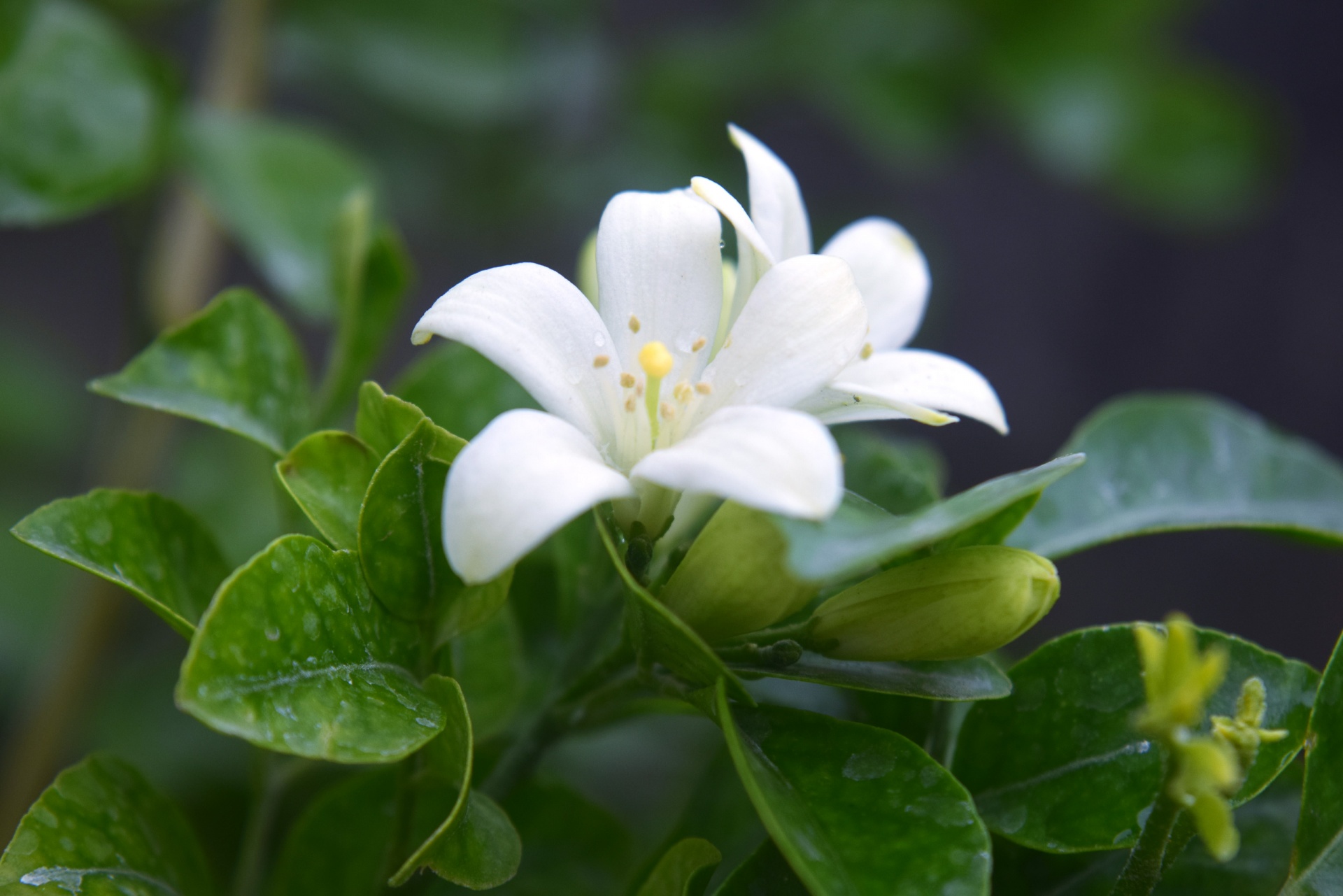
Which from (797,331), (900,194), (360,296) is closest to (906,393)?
(797,331)

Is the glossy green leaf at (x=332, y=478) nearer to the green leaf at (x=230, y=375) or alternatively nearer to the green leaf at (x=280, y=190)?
the green leaf at (x=230, y=375)

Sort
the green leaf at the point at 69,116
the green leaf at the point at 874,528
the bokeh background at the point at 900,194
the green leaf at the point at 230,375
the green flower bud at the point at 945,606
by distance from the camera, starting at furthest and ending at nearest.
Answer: the bokeh background at the point at 900,194, the green leaf at the point at 69,116, the green leaf at the point at 230,375, the green flower bud at the point at 945,606, the green leaf at the point at 874,528

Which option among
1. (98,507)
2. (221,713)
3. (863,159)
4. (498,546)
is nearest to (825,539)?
(498,546)

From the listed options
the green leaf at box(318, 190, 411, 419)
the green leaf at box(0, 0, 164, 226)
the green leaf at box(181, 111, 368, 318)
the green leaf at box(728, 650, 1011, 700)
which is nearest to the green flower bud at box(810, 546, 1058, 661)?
the green leaf at box(728, 650, 1011, 700)

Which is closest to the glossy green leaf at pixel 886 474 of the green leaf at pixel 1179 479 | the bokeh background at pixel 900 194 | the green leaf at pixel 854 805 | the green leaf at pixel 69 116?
the green leaf at pixel 1179 479

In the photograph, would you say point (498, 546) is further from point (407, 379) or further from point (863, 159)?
point (863, 159)

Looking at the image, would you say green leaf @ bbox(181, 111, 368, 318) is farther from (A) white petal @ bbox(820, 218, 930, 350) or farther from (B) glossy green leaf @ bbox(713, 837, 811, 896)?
(B) glossy green leaf @ bbox(713, 837, 811, 896)
